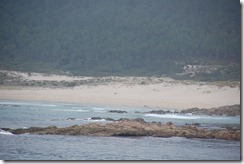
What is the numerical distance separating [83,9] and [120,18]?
410 cm

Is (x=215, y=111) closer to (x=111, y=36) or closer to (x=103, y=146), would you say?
(x=103, y=146)

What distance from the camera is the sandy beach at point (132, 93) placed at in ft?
96.8

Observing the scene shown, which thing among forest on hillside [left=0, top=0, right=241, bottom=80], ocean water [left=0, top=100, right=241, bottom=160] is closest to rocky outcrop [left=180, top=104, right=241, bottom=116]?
ocean water [left=0, top=100, right=241, bottom=160]

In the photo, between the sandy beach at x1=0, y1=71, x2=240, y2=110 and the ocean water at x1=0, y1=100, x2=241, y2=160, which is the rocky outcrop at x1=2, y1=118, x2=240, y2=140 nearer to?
the ocean water at x1=0, y1=100, x2=241, y2=160

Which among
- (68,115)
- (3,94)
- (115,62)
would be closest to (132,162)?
(68,115)

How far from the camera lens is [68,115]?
83.0 feet

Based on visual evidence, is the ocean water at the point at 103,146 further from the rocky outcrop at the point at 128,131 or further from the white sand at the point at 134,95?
the white sand at the point at 134,95

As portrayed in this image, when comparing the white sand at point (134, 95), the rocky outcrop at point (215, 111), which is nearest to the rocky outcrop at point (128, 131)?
the rocky outcrop at point (215, 111)

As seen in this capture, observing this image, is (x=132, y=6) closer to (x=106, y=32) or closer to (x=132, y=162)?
(x=106, y=32)

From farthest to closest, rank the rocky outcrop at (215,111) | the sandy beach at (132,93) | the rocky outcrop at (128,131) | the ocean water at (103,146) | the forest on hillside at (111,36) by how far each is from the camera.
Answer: the forest on hillside at (111,36) → the sandy beach at (132,93) → the rocky outcrop at (215,111) → the rocky outcrop at (128,131) → the ocean water at (103,146)

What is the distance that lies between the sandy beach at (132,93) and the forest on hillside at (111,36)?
8.19ft

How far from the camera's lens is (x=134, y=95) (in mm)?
32219

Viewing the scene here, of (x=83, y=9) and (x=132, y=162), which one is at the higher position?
(x=83, y=9)

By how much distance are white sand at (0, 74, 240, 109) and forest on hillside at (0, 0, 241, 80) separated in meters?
2.77
